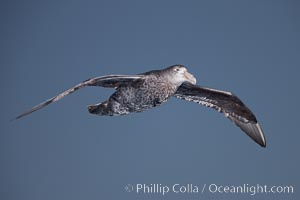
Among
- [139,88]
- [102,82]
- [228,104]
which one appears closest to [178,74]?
[139,88]

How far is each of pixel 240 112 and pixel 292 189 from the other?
4.01ft

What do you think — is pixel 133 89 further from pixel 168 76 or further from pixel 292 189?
pixel 292 189

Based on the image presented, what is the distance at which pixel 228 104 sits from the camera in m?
4.38

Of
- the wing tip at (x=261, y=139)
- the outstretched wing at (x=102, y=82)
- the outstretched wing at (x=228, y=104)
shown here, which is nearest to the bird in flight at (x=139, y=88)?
the outstretched wing at (x=102, y=82)

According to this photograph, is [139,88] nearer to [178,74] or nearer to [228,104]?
[178,74]

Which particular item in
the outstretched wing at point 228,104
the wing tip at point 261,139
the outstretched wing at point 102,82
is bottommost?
the wing tip at point 261,139

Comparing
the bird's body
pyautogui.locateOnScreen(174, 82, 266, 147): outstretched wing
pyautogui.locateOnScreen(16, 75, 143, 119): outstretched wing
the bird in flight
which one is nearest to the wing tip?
pyautogui.locateOnScreen(174, 82, 266, 147): outstretched wing

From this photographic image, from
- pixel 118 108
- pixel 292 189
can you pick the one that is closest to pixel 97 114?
pixel 118 108

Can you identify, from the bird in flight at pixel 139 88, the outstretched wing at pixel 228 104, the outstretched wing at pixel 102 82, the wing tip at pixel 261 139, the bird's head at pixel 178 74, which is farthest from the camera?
the wing tip at pixel 261 139

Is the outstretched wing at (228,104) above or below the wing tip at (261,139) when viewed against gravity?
above

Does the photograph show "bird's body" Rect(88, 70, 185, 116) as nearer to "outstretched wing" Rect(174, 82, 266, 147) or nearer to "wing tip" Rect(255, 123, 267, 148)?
"outstretched wing" Rect(174, 82, 266, 147)

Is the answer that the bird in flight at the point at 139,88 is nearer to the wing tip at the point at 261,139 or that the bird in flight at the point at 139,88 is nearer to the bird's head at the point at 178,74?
the bird's head at the point at 178,74

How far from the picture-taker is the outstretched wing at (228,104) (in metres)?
4.20

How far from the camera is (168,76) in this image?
356 cm
